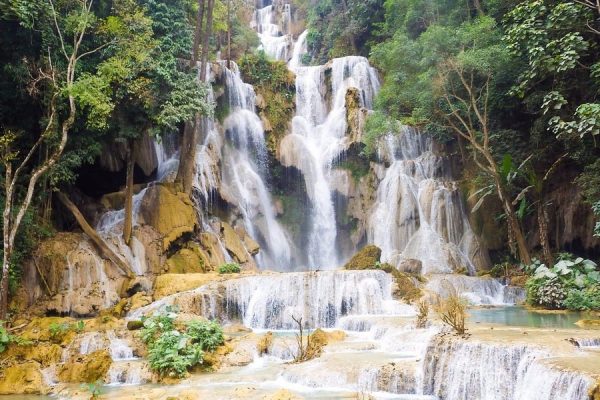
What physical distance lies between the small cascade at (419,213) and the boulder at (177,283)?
8603mm

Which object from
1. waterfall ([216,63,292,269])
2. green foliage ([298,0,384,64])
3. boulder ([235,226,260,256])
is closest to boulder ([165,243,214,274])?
boulder ([235,226,260,256])

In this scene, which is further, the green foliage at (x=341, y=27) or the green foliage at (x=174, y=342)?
the green foliage at (x=341, y=27)

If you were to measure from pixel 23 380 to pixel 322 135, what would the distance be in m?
20.5

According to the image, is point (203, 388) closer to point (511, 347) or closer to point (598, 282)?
point (511, 347)

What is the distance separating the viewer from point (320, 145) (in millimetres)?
28156

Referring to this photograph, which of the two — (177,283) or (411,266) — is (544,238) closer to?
(411,266)

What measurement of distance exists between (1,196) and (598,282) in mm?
17540

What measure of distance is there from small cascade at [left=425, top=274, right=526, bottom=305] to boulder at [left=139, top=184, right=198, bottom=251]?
9430 mm

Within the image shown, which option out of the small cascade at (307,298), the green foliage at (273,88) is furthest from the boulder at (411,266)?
the green foliage at (273,88)

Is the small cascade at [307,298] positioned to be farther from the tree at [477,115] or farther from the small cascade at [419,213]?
the small cascade at [419,213]

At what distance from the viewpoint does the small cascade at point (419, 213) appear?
22.0 metres

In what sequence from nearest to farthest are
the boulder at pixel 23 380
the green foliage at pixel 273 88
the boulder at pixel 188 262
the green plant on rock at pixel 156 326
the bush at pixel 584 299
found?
the boulder at pixel 23 380 < the green plant on rock at pixel 156 326 < the bush at pixel 584 299 < the boulder at pixel 188 262 < the green foliage at pixel 273 88

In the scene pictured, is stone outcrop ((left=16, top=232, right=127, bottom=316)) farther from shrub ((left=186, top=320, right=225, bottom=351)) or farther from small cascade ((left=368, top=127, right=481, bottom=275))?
small cascade ((left=368, top=127, right=481, bottom=275))

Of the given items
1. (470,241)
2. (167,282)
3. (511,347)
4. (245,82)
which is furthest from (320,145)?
(511,347)
